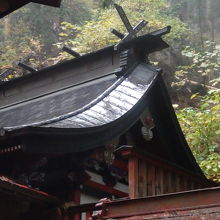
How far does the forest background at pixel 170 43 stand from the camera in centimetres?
1113

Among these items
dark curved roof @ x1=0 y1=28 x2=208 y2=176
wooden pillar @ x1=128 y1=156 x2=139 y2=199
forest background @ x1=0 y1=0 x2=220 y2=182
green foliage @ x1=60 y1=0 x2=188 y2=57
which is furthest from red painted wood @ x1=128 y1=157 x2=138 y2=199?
green foliage @ x1=60 y1=0 x2=188 y2=57

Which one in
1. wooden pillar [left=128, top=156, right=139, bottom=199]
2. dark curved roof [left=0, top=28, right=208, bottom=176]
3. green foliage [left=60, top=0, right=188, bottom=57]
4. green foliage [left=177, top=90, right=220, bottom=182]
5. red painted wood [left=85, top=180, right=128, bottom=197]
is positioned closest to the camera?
wooden pillar [left=128, top=156, right=139, bottom=199]

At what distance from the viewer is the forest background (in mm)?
11133

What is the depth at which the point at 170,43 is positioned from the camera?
768 inches

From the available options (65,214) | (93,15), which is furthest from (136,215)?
(93,15)

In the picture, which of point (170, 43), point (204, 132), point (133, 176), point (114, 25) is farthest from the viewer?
point (170, 43)

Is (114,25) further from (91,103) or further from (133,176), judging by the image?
(133,176)

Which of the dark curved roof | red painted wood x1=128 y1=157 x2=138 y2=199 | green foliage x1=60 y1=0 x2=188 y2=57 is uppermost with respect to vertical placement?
green foliage x1=60 y1=0 x2=188 y2=57

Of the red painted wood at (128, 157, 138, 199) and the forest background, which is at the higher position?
the forest background

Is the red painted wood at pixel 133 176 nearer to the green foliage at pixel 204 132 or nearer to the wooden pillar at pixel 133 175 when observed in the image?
the wooden pillar at pixel 133 175

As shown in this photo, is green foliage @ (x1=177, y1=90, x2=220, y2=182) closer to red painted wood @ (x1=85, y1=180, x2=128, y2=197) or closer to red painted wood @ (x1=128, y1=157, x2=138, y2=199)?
red painted wood @ (x1=85, y1=180, x2=128, y2=197)

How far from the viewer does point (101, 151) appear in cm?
570

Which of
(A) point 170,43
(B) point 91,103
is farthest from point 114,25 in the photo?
(B) point 91,103

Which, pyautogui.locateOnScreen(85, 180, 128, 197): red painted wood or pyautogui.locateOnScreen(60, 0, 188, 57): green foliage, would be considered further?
pyautogui.locateOnScreen(60, 0, 188, 57): green foliage
